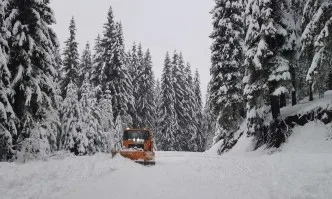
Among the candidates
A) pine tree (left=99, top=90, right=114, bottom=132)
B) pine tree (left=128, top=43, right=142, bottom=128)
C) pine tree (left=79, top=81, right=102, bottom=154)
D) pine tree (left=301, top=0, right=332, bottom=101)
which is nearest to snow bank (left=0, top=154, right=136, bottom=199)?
pine tree (left=301, top=0, right=332, bottom=101)

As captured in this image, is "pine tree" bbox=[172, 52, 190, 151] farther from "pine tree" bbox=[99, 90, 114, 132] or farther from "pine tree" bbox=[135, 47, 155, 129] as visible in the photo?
"pine tree" bbox=[99, 90, 114, 132]

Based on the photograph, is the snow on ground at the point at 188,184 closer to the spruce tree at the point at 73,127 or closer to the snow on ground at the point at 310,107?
the snow on ground at the point at 310,107

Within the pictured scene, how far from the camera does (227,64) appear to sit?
28531 mm

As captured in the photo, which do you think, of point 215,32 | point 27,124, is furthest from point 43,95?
point 215,32

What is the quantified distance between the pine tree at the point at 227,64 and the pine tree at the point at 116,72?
17147 millimetres

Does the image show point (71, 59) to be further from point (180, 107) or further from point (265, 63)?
point (180, 107)

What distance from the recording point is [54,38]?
2148 centimetres

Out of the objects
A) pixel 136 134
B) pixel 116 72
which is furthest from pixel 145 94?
pixel 136 134

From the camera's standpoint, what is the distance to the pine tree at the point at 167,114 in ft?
178

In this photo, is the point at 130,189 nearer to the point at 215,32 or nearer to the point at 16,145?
the point at 16,145

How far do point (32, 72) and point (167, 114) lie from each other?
121ft

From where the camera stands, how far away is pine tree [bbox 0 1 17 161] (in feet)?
53.6

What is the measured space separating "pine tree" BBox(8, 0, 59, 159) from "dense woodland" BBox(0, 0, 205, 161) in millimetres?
50

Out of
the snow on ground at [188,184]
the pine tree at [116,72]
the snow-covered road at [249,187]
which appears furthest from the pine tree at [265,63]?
the pine tree at [116,72]
